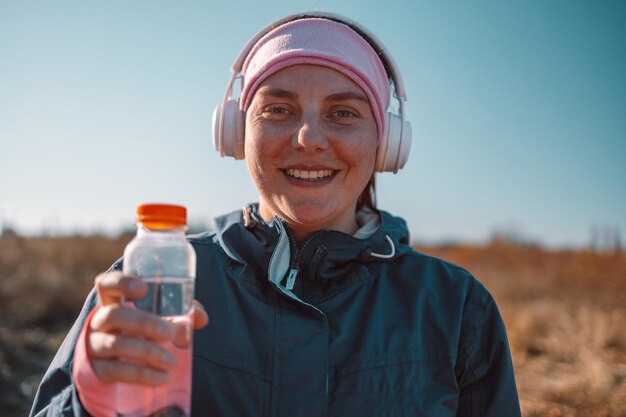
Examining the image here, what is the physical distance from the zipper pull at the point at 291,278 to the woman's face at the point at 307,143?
0.21 metres

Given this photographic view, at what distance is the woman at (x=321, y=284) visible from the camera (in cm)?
182

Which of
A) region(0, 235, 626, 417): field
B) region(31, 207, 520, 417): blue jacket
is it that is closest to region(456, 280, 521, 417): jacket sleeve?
region(31, 207, 520, 417): blue jacket

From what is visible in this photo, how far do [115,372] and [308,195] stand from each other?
1.05 meters

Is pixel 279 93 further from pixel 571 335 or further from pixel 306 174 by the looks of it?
pixel 571 335

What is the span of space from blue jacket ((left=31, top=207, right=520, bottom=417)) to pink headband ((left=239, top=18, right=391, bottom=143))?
60 centimetres

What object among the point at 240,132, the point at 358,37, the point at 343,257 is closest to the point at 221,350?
the point at 343,257

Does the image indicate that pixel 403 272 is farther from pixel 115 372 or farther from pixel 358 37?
pixel 115 372

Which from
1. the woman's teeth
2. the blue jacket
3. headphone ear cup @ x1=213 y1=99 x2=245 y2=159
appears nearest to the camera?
the blue jacket

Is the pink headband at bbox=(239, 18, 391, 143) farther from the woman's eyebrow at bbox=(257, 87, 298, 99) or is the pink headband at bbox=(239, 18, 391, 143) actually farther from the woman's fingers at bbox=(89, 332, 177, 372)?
the woman's fingers at bbox=(89, 332, 177, 372)

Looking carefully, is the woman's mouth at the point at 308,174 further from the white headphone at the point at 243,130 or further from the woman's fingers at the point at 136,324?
the woman's fingers at the point at 136,324

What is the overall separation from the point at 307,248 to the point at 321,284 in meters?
0.15

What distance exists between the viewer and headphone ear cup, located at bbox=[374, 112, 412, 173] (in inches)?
92.6

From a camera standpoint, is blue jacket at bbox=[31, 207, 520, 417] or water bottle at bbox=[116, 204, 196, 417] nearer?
water bottle at bbox=[116, 204, 196, 417]

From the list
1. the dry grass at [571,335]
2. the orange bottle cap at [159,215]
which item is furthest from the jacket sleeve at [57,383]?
the dry grass at [571,335]
